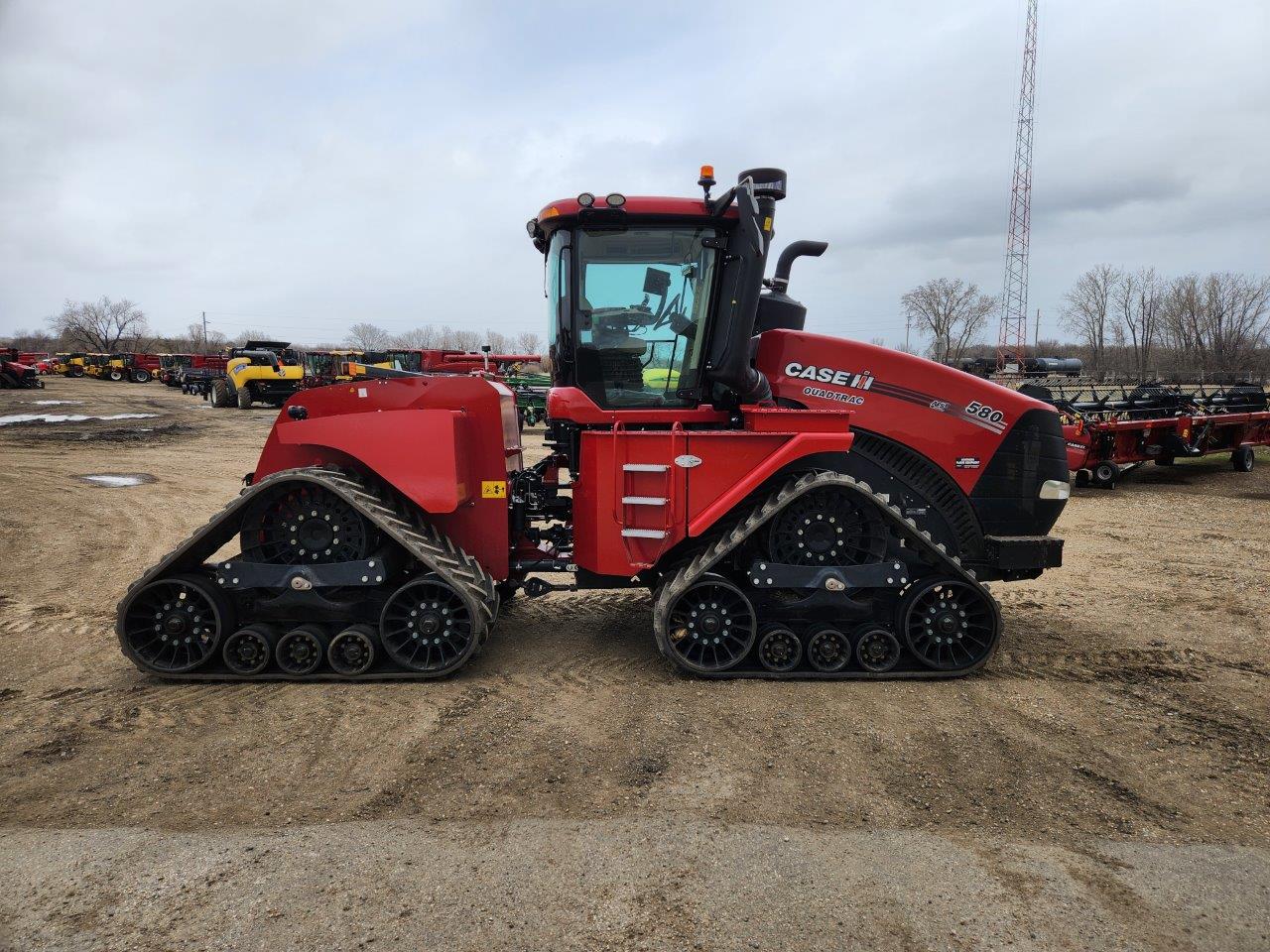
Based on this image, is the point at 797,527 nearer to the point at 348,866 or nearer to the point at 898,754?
the point at 898,754

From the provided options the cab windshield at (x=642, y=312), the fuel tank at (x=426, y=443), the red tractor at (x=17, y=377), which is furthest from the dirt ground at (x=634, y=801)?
the red tractor at (x=17, y=377)

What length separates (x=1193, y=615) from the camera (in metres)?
6.42

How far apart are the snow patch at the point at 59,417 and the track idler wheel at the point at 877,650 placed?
25.1 m

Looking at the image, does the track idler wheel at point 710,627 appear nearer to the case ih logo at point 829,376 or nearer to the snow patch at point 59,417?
the case ih logo at point 829,376

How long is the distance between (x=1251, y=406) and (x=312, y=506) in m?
17.8

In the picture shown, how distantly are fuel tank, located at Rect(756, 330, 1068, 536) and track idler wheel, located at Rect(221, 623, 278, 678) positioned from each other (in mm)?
3693

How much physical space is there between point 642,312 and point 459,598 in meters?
2.18

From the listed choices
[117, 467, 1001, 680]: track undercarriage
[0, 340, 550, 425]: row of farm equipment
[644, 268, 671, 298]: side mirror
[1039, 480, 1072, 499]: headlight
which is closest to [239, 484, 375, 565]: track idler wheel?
[117, 467, 1001, 680]: track undercarriage

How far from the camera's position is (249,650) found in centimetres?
476

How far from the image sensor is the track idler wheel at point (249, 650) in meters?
4.73

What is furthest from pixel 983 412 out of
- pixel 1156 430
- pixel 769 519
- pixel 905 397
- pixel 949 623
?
pixel 1156 430

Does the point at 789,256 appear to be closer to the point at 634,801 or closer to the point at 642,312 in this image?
the point at 642,312

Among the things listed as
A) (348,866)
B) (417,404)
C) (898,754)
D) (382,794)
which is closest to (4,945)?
(348,866)

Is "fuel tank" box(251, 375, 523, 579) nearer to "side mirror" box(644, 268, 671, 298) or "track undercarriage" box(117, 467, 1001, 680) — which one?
"track undercarriage" box(117, 467, 1001, 680)
